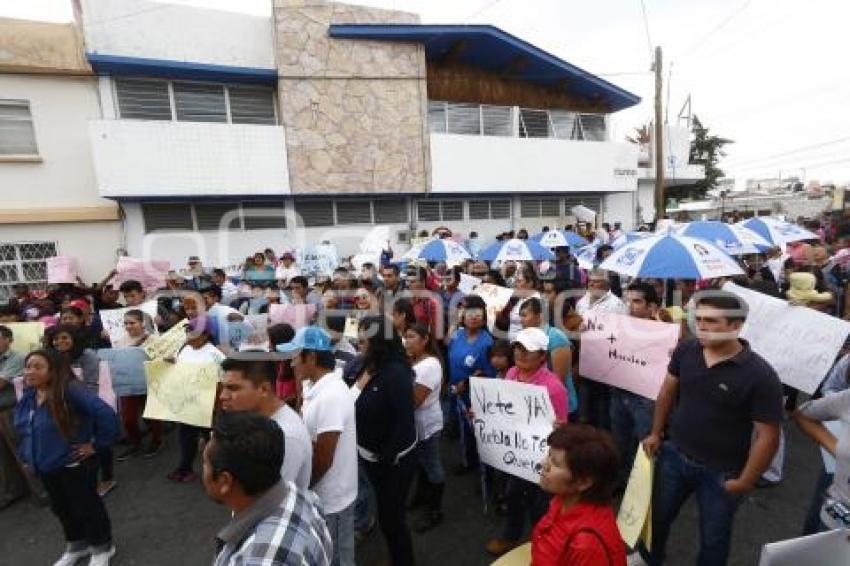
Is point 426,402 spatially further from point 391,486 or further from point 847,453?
point 847,453

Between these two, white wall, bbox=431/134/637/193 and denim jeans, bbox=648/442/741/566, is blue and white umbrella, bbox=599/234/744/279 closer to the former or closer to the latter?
denim jeans, bbox=648/442/741/566

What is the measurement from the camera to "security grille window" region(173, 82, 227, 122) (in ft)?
38.9

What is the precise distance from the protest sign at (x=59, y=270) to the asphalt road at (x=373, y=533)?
7.18 meters

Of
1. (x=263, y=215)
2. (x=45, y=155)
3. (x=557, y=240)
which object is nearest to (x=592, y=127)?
(x=557, y=240)

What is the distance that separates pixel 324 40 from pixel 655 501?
1339 centimetres

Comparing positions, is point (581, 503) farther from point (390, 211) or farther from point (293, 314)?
point (390, 211)

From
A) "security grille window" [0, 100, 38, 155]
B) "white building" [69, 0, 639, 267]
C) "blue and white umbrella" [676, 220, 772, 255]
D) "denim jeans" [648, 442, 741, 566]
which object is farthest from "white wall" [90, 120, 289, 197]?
"denim jeans" [648, 442, 741, 566]

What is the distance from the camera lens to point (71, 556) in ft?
11.5

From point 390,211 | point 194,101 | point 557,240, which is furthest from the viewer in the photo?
point 390,211

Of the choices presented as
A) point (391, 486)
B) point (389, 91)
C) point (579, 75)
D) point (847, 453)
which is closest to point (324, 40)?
point (389, 91)

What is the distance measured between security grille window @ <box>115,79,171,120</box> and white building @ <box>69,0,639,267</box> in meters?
0.03

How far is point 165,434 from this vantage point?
230 inches

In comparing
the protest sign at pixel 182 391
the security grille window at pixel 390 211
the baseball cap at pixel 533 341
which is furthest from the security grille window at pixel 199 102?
the baseball cap at pixel 533 341

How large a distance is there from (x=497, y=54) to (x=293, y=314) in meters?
13.0
